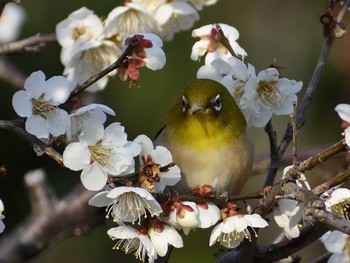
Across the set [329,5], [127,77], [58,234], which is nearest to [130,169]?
[127,77]

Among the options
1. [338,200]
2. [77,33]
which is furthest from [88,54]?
[338,200]

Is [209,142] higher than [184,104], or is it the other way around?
[184,104]

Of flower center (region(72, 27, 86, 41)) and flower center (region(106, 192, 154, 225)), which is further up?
flower center (region(106, 192, 154, 225))

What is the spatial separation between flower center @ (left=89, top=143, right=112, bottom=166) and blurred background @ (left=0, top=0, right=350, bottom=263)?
322cm

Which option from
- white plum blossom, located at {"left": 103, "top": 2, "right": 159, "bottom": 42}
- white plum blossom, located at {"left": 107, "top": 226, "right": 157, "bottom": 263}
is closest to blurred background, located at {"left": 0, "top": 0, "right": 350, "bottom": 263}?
white plum blossom, located at {"left": 103, "top": 2, "right": 159, "bottom": 42}

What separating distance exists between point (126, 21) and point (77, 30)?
0.23 metres

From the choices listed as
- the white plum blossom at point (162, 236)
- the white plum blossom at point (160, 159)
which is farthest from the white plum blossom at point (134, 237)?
the white plum blossom at point (160, 159)

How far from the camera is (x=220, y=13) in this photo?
834 cm

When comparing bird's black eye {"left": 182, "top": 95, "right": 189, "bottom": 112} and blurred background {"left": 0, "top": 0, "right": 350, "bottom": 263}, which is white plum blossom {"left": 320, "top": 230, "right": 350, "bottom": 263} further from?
blurred background {"left": 0, "top": 0, "right": 350, "bottom": 263}

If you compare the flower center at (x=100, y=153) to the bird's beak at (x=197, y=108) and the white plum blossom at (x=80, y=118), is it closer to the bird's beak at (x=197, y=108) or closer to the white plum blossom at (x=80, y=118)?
the white plum blossom at (x=80, y=118)

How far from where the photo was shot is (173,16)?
3.90m

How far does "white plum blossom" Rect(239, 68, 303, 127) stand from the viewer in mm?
Result: 3223

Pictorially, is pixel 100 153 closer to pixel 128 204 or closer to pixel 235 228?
pixel 128 204

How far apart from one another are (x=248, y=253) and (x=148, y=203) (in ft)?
Result: 2.24
